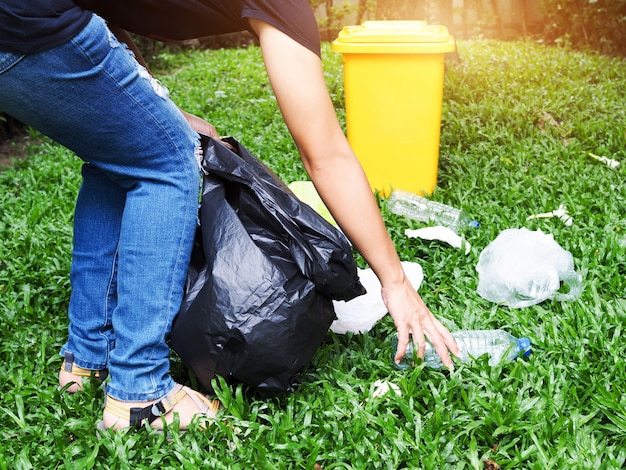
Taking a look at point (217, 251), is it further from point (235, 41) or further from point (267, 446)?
point (235, 41)

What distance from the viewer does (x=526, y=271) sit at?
2273 millimetres

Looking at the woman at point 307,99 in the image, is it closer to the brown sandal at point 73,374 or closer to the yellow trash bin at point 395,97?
the brown sandal at point 73,374

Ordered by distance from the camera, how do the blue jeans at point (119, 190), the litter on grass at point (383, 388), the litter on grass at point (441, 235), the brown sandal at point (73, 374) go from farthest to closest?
the litter on grass at point (441, 235), the brown sandal at point (73, 374), the litter on grass at point (383, 388), the blue jeans at point (119, 190)

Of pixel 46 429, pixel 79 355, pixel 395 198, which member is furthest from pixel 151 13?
pixel 395 198

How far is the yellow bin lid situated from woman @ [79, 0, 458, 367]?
1413 millimetres

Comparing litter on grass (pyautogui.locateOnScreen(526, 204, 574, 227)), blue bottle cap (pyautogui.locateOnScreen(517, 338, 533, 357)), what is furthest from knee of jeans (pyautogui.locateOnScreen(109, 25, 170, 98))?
litter on grass (pyautogui.locateOnScreen(526, 204, 574, 227))

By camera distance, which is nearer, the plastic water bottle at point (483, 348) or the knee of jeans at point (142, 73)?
the knee of jeans at point (142, 73)

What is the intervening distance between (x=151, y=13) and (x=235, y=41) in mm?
8620

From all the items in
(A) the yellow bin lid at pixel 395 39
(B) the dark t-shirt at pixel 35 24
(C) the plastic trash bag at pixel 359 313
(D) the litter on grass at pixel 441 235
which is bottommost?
(C) the plastic trash bag at pixel 359 313

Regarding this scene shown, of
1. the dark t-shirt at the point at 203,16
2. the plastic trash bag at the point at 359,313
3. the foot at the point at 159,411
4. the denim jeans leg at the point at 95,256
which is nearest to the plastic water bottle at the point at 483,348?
the plastic trash bag at the point at 359,313

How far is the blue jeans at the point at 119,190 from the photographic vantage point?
1.43 metres

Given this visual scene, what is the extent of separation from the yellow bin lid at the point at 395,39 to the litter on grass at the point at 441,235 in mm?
779

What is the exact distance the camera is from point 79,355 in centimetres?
194

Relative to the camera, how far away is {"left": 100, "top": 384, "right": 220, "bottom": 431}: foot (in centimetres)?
170
